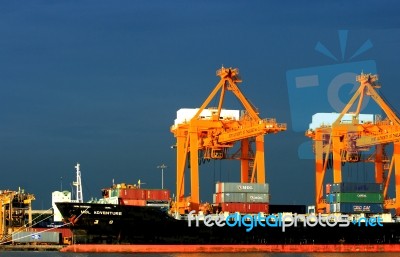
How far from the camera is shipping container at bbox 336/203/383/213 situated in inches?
2916

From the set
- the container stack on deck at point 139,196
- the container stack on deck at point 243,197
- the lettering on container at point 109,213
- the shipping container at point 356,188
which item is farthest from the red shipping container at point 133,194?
the shipping container at point 356,188

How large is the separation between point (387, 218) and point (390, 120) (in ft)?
29.1

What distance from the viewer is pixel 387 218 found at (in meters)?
75.6

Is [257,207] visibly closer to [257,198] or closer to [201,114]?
[257,198]

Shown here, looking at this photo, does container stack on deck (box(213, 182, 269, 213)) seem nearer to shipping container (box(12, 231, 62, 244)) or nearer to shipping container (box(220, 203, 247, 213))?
shipping container (box(220, 203, 247, 213))

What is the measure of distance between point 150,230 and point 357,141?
2172 cm

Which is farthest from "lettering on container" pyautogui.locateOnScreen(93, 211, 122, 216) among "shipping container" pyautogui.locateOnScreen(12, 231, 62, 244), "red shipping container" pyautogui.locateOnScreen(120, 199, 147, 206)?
"shipping container" pyautogui.locateOnScreen(12, 231, 62, 244)

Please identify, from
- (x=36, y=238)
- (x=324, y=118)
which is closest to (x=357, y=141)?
(x=324, y=118)

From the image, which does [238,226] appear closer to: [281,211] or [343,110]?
[281,211]

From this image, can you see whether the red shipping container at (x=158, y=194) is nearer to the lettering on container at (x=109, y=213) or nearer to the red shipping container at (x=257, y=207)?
the lettering on container at (x=109, y=213)

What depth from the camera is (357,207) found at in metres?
74.3

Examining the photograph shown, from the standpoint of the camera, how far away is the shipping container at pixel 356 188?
243ft

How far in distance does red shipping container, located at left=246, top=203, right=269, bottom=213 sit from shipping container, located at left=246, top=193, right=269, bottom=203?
0.81ft

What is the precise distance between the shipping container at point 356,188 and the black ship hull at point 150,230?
4083 millimetres
